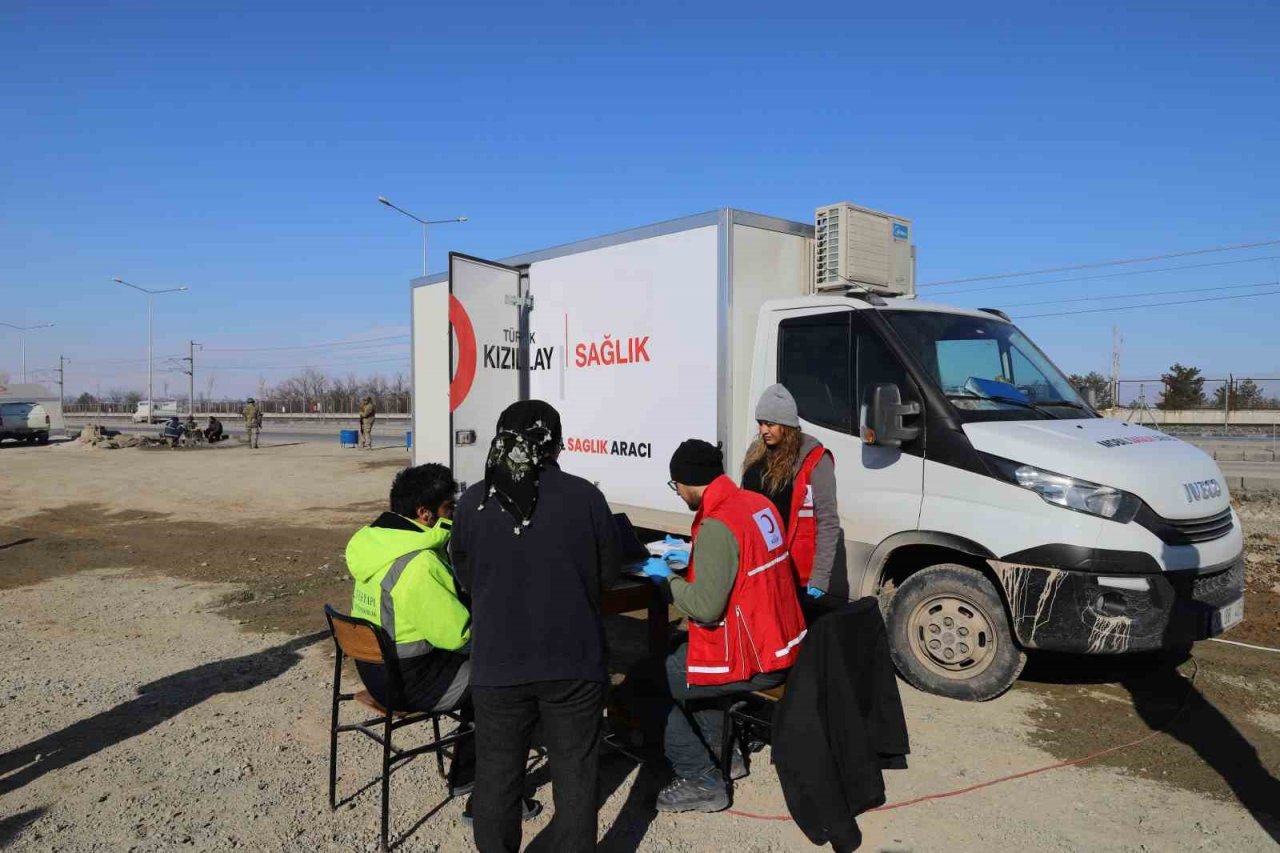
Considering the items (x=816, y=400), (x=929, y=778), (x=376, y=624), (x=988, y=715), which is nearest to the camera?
(x=376, y=624)

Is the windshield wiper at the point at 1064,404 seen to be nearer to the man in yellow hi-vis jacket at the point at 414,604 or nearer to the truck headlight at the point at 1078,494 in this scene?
the truck headlight at the point at 1078,494

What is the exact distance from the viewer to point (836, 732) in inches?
119

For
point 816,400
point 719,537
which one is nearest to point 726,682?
point 719,537

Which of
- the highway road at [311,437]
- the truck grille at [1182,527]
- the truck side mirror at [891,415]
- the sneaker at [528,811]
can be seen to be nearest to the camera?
the sneaker at [528,811]

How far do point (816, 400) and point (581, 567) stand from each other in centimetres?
311

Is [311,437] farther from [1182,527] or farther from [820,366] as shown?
[1182,527]

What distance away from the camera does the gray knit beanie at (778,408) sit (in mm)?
4562

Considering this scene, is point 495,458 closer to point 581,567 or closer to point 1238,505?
point 581,567

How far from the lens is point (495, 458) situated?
286cm

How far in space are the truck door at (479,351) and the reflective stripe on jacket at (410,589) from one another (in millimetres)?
3361

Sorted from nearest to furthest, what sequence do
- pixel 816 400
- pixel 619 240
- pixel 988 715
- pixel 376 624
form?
1. pixel 376 624
2. pixel 988 715
3. pixel 816 400
4. pixel 619 240

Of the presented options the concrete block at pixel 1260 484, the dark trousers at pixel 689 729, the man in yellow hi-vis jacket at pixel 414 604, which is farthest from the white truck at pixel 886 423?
the concrete block at pixel 1260 484

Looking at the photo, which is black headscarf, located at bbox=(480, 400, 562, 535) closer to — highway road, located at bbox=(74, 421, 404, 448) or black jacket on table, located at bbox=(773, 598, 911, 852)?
black jacket on table, located at bbox=(773, 598, 911, 852)

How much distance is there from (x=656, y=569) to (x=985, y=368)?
266cm
